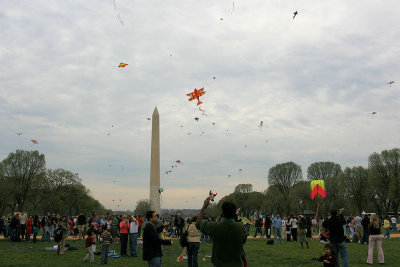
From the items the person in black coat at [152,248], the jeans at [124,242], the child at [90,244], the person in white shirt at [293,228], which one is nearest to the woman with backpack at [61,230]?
the child at [90,244]

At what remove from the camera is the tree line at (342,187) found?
5191 centimetres

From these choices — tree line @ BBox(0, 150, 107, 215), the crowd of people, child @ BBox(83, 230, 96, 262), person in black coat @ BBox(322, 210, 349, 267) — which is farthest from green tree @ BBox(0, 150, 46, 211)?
person in black coat @ BBox(322, 210, 349, 267)

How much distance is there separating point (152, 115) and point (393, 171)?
35.4m

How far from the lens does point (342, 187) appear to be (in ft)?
192

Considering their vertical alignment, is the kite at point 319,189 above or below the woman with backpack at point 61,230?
above

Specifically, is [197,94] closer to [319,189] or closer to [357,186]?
[319,189]

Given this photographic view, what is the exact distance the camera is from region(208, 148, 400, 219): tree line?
51906 mm

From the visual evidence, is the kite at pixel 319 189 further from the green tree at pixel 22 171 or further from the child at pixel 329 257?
the green tree at pixel 22 171

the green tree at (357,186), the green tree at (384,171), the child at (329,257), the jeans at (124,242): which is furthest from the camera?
the green tree at (357,186)

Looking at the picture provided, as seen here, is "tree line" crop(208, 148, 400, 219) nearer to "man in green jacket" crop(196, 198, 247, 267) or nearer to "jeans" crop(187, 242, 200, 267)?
"jeans" crop(187, 242, 200, 267)

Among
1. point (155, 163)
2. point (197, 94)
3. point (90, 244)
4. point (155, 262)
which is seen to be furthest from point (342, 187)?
point (155, 262)

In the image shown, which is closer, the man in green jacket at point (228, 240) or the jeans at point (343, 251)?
the man in green jacket at point (228, 240)

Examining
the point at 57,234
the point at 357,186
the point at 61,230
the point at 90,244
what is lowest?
the point at 90,244

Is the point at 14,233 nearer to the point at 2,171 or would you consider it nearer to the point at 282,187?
the point at 2,171
